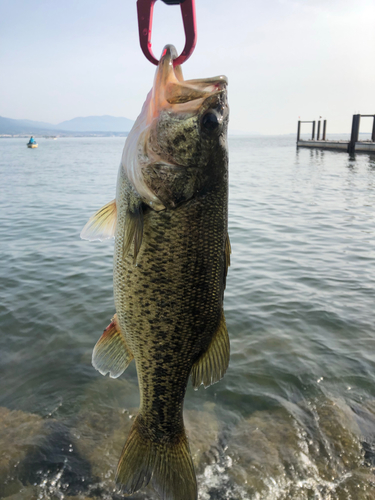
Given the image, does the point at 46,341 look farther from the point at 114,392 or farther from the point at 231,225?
the point at 231,225

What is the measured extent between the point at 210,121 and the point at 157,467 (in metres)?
2.43

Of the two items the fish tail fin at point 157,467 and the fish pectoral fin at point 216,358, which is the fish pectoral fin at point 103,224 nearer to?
the fish pectoral fin at point 216,358

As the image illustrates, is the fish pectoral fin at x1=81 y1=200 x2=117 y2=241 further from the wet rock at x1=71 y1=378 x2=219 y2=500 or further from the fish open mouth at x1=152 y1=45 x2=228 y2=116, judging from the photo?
the wet rock at x1=71 y1=378 x2=219 y2=500

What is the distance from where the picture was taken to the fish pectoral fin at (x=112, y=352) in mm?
2756

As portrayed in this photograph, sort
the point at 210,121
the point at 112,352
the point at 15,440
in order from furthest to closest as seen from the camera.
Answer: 1. the point at 15,440
2. the point at 112,352
3. the point at 210,121

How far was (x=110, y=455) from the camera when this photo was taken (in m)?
4.50

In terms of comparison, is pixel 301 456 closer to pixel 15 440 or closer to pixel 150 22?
pixel 15 440

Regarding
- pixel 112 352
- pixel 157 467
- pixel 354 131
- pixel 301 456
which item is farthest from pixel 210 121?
pixel 354 131

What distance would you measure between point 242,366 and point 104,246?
7.15 meters

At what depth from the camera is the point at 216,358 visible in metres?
2.68

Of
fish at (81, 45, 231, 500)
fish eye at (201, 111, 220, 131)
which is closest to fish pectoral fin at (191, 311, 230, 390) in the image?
fish at (81, 45, 231, 500)

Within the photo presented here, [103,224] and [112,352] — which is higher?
[103,224]

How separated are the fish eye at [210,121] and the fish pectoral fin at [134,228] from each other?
632 millimetres

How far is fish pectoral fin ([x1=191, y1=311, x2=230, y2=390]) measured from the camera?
8.73ft
